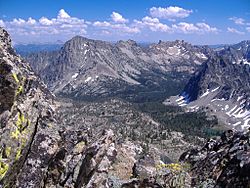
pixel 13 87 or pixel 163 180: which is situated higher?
pixel 13 87

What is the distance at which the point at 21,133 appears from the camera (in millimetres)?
30062

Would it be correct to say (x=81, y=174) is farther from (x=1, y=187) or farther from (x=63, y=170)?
(x=1, y=187)

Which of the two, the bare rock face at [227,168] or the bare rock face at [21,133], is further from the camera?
the bare rock face at [21,133]

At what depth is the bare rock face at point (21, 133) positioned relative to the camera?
28061 mm

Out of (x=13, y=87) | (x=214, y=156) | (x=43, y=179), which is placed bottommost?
(x=43, y=179)

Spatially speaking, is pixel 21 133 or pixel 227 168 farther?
pixel 21 133

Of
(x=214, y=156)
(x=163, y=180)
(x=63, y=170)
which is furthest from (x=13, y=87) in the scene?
(x=214, y=156)

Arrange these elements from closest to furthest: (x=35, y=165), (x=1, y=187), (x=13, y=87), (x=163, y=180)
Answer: (x=163, y=180) < (x=1, y=187) < (x=35, y=165) < (x=13, y=87)

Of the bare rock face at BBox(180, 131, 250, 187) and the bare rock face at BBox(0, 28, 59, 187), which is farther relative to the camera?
the bare rock face at BBox(0, 28, 59, 187)

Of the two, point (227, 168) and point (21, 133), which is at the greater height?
point (21, 133)

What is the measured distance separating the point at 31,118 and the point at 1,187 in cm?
649

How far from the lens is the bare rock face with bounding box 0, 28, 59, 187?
28061 millimetres

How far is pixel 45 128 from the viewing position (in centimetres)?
3189

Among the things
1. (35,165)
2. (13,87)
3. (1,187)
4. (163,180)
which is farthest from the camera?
(13,87)
